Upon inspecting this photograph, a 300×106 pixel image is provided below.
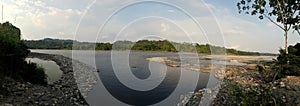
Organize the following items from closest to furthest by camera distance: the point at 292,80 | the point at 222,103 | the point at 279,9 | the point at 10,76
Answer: the point at 222,103
the point at 10,76
the point at 292,80
the point at 279,9

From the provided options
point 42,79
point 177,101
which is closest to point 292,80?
point 177,101

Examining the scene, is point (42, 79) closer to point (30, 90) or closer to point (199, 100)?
point (30, 90)

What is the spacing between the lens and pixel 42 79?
51.5 ft

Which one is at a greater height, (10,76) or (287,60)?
(287,60)

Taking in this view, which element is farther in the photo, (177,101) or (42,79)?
(42,79)

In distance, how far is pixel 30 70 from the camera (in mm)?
14664

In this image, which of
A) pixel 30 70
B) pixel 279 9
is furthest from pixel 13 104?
pixel 279 9

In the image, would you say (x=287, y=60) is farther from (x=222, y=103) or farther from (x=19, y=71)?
(x=19, y=71)

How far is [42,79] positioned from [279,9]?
19679mm

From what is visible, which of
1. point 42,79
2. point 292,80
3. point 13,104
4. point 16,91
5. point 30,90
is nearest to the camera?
point 13,104

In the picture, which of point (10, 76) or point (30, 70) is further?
point (30, 70)

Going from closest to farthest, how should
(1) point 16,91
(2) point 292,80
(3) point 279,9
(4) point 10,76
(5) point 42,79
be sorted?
(1) point 16,91 → (4) point 10,76 → (2) point 292,80 → (5) point 42,79 → (3) point 279,9

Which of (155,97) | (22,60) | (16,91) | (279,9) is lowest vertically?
(155,97)

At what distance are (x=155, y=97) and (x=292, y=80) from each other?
8206 mm
